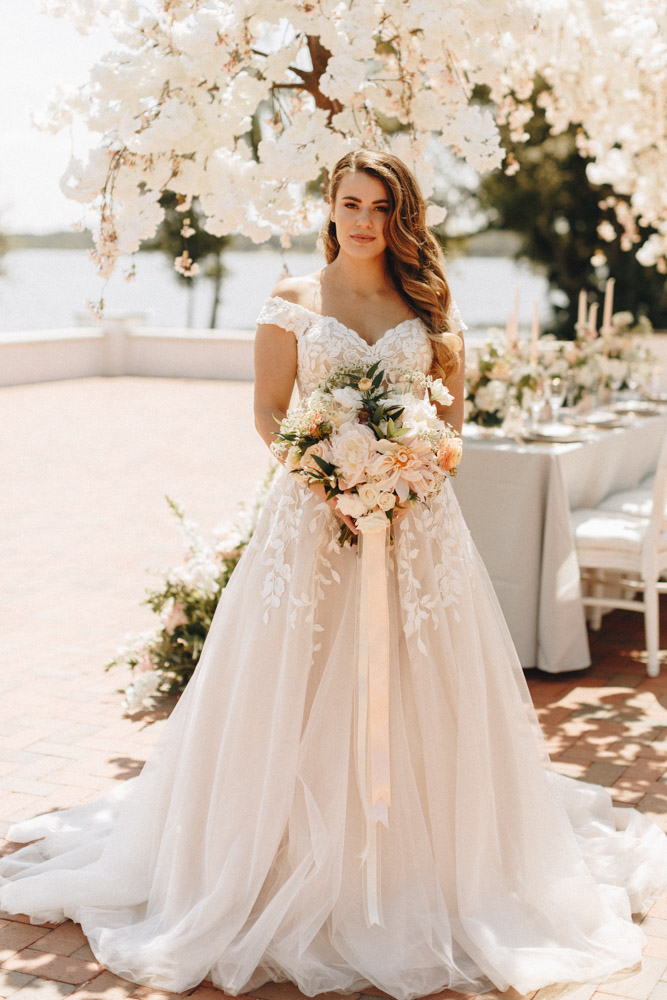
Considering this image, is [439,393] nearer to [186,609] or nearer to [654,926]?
[654,926]

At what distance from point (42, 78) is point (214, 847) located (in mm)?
2912

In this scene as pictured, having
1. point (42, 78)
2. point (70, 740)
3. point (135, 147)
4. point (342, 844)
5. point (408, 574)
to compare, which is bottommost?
point (70, 740)

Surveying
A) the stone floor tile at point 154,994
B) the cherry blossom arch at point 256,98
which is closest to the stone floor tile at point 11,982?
the stone floor tile at point 154,994

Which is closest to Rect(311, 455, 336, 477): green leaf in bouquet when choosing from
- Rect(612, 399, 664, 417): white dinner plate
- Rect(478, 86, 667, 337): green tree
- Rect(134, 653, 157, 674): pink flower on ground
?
Rect(134, 653, 157, 674): pink flower on ground

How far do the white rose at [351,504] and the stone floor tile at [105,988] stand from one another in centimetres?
139

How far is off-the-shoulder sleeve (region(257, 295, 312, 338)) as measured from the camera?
133 inches

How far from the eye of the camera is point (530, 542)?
223 inches

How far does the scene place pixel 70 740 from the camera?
4.77 metres

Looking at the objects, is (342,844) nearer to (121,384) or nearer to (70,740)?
(70,740)

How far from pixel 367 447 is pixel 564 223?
78.1ft

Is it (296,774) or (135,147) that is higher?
(135,147)

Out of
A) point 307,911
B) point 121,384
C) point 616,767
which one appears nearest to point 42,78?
point 307,911

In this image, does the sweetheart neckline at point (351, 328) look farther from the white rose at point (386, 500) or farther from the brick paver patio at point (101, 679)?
the brick paver patio at point (101, 679)

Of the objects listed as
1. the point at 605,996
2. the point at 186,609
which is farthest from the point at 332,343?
the point at 186,609
